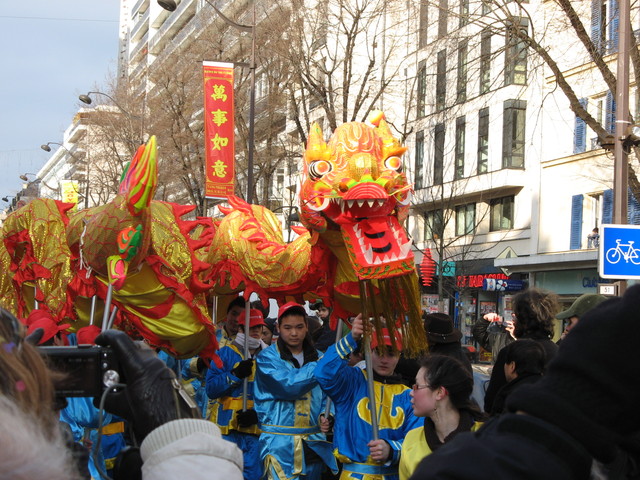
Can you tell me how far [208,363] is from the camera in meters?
7.08

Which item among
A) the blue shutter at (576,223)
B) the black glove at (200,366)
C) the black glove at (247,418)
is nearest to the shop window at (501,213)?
the blue shutter at (576,223)

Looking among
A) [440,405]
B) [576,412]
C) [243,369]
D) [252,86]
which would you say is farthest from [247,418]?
[252,86]

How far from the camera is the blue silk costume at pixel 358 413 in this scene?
4793mm

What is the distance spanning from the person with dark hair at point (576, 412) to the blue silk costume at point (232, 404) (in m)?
5.86

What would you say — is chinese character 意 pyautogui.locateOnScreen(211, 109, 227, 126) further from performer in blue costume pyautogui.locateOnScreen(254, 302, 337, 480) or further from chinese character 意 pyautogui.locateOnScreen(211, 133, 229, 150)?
performer in blue costume pyautogui.locateOnScreen(254, 302, 337, 480)

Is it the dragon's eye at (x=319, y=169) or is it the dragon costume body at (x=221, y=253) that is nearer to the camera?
the dragon costume body at (x=221, y=253)

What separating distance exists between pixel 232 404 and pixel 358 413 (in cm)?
297

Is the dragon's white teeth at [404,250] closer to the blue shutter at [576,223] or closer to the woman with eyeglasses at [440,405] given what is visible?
the woman with eyeglasses at [440,405]

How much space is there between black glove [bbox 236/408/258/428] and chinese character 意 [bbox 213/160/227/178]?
346 inches

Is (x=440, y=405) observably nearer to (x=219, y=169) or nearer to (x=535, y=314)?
(x=535, y=314)

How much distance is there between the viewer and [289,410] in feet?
19.7

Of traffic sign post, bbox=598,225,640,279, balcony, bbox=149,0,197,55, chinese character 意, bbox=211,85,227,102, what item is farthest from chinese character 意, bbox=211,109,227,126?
balcony, bbox=149,0,197,55

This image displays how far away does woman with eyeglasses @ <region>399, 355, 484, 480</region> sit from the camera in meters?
3.90

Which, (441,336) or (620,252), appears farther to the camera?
(620,252)
